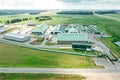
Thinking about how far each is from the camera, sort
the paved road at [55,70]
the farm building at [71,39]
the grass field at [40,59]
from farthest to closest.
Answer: the farm building at [71,39] < the grass field at [40,59] < the paved road at [55,70]

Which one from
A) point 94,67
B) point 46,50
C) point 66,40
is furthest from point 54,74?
point 66,40

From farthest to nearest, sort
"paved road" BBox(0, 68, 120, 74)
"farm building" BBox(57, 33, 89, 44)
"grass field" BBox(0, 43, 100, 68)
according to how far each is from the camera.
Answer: "farm building" BBox(57, 33, 89, 44) < "grass field" BBox(0, 43, 100, 68) < "paved road" BBox(0, 68, 120, 74)

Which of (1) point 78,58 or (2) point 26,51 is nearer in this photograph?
(1) point 78,58

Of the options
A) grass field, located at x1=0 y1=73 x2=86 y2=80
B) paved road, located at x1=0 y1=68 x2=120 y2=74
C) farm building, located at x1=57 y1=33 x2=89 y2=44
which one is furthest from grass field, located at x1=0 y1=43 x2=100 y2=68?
farm building, located at x1=57 y1=33 x2=89 y2=44

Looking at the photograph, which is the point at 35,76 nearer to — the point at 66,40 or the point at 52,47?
the point at 52,47

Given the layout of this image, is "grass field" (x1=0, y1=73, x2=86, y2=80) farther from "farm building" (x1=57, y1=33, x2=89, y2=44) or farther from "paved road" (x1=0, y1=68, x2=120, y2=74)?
"farm building" (x1=57, y1=33, x2=89, y2=44)

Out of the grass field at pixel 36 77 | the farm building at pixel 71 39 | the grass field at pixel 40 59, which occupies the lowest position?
the grass field at pixel 40 59

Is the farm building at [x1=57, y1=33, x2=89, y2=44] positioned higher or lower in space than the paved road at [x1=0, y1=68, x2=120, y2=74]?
higher

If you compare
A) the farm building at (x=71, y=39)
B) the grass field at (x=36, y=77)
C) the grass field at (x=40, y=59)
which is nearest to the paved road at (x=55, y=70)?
the grass field at (x=36, y=77)

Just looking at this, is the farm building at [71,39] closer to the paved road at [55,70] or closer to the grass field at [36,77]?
the paved road at [55,70]
